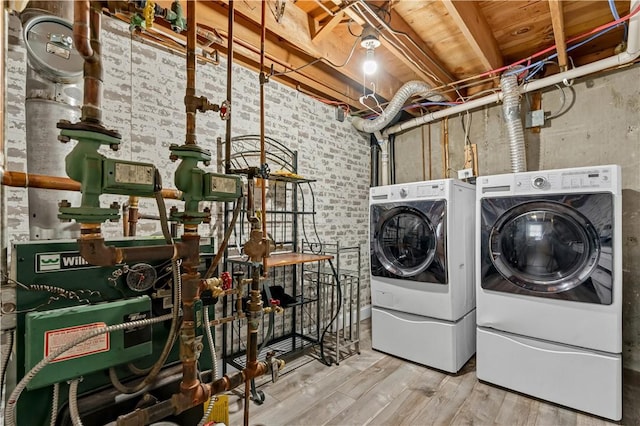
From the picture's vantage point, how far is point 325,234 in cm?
317

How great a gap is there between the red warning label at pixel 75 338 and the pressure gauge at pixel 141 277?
0.14 meters

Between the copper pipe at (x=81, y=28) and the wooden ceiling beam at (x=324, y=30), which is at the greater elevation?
the wooden ceiling beam at (x=324, y=30)

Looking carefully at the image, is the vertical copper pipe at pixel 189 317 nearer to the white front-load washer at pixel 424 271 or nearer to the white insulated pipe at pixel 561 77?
the white front-load washer at pixel 424 271

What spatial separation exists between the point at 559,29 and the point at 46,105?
2.93 meters

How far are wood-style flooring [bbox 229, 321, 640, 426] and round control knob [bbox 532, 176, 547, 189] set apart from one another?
1.39 meters

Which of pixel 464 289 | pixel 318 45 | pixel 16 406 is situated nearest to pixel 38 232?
pixel 16 406

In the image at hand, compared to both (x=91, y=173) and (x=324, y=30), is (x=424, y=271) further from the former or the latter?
(x=91, y=173)

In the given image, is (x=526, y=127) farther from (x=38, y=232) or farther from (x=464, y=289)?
(x=38, y=232)

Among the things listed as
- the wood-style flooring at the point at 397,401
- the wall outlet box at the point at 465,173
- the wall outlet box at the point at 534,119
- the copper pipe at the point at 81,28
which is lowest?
the wood-style flooring at the point at 397,401

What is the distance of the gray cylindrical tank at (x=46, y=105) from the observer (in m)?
1.17

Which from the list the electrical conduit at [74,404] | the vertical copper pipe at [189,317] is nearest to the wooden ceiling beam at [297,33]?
the vertical copper pipe at [189,317]

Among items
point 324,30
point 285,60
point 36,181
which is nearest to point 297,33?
point 324,30

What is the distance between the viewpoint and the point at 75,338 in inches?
33.7

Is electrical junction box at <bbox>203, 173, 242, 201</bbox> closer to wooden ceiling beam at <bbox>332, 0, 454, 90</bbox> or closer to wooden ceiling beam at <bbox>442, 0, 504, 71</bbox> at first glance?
wooden ceiling beam at <bbox>332, 0, 454, 90</bbox>
